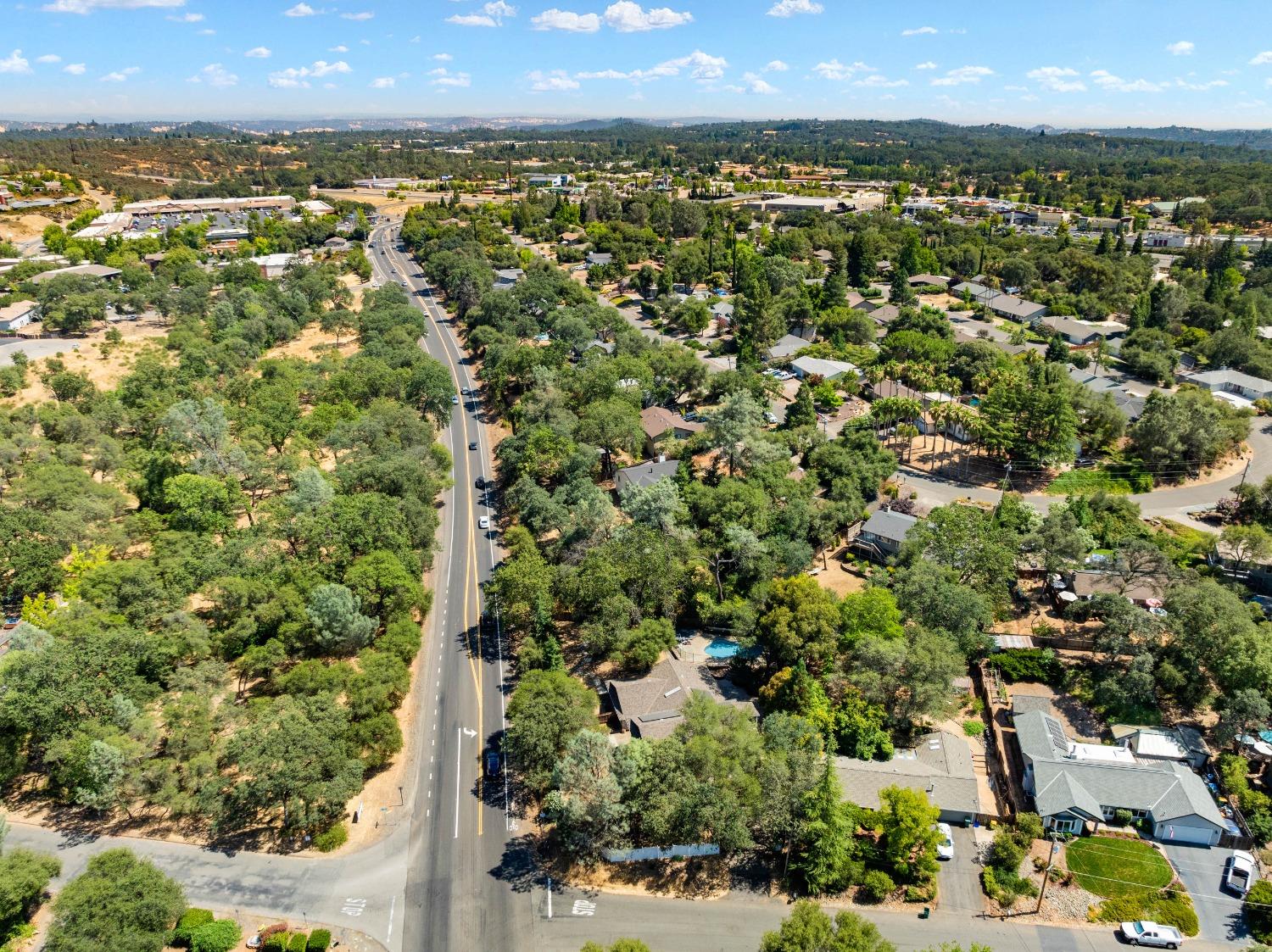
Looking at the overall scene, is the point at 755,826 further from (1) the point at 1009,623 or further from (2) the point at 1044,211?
(2) the point at 1044,211

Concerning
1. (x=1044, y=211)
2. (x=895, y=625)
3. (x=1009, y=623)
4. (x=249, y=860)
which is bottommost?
(x=249, y=860)

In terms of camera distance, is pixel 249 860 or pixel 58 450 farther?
pixel 58 450

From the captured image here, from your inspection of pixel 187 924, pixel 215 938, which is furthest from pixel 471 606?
pixel 215 938

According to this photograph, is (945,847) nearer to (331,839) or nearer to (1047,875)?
(1047,875)

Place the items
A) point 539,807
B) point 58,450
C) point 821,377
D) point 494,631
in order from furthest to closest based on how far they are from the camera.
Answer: point 821,377 → point 58,450 → point 494,631 → point 539,807

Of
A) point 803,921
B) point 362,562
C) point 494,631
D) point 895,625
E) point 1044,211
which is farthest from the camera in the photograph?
point 1044,211

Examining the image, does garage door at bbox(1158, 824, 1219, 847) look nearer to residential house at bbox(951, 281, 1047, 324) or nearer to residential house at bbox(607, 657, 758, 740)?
residential house at bbox(607, 657, 758, 740)

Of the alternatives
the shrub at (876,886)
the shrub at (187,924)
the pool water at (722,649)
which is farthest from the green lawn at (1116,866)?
the shrub at (187,924)

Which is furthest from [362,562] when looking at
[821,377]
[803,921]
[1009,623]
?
[821,377]
